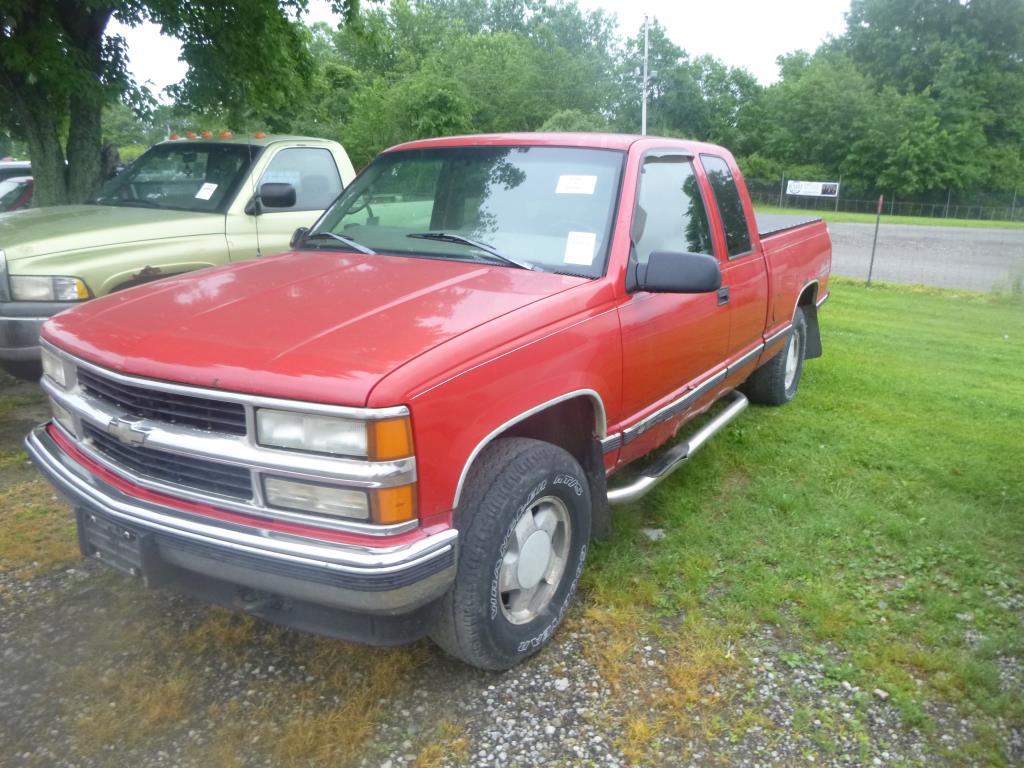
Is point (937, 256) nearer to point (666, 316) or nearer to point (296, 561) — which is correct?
point (666, 316)

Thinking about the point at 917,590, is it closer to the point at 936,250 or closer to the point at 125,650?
the point at 125,650

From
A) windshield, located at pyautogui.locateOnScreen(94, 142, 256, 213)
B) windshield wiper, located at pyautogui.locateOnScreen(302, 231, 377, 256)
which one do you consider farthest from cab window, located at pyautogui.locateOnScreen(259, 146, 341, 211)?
windshield wiper, located at pyautogui.locateOnScreen(302, 231, 377, 256)

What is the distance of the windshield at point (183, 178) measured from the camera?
6199 millimetres

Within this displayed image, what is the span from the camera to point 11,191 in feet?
32.6

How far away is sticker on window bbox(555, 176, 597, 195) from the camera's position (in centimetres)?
360

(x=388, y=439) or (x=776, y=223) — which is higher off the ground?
(x=776, y=223)

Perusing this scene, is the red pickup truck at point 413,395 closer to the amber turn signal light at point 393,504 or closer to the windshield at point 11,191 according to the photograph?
the amber turn signal light at point 393,504

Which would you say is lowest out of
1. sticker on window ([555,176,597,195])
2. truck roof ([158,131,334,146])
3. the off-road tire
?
the off-road tire

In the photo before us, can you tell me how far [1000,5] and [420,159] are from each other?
4730 cm

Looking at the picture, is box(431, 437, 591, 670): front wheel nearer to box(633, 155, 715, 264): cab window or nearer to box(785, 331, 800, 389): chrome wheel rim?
box(633, 155, 715, 264): cab window

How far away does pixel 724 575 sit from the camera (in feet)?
12.4

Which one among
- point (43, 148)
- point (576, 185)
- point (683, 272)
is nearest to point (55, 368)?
point (576, 185)

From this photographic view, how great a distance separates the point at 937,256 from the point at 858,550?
19.5 meters

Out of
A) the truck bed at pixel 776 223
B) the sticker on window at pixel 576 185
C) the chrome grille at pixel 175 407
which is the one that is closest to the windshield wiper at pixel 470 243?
the sticker on window at pixel 576 185
